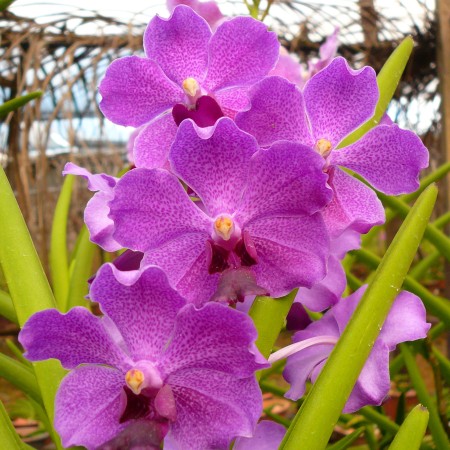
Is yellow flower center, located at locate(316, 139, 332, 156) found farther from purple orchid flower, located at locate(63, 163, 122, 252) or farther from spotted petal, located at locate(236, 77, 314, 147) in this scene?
purple orchid flower, located at locate(63, 163, 122, 252)

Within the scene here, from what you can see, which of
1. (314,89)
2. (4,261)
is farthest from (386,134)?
(4,261)

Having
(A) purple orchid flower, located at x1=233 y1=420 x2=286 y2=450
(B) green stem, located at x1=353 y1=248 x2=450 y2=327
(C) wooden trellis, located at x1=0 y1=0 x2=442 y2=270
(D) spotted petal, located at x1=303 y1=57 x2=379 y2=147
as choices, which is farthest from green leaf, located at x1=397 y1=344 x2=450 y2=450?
(C) wooden trellis, located at x1=0 y1=0 x2=442 y2=270

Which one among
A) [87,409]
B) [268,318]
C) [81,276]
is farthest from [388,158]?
[81,276]

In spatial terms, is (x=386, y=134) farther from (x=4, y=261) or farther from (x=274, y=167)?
(x=4, y=261)

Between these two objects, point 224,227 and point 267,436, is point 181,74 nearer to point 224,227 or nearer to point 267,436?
point 224,227

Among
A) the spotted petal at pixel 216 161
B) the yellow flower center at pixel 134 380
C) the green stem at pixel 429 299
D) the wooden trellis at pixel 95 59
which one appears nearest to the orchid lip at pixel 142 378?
the yellow flower center at pixel 134 380
